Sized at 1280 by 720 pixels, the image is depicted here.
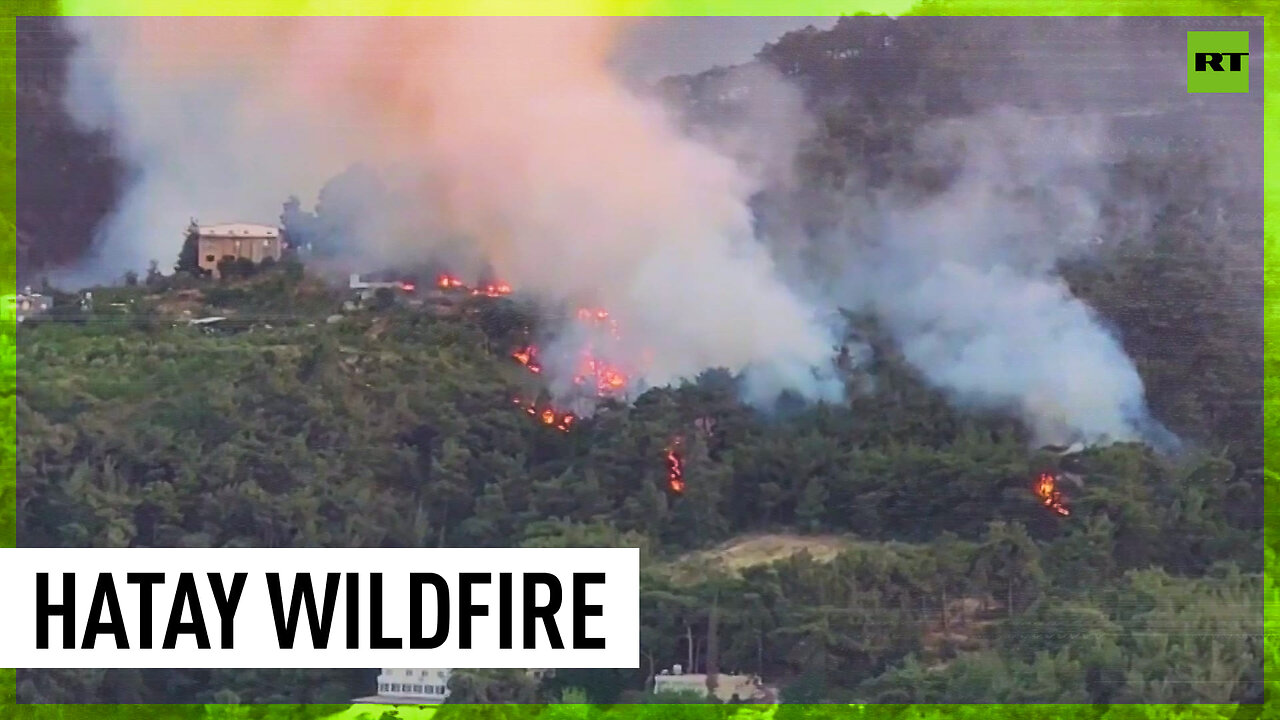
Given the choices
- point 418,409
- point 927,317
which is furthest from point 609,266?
point 927,317

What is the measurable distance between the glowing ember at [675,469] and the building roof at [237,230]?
0.95 metres

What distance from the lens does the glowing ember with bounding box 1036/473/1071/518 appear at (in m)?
2.91

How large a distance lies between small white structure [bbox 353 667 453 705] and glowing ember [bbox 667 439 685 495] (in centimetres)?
61

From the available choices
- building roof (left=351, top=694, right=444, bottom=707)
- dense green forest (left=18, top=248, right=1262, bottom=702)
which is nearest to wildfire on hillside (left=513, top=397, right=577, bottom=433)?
dense green forest (left=18, top=248, right=1262, bottom=702)

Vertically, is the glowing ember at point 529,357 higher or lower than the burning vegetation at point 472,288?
lower

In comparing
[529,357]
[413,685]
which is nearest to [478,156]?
[529,357]

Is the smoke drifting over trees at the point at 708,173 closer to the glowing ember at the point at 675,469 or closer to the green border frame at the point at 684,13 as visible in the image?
the green border frame at the point at 684,13

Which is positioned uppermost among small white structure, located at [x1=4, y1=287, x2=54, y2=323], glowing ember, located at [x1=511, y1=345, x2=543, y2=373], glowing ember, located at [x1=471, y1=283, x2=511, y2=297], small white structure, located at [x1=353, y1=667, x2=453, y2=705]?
glowing ember, located at [x1=471, y1=283, x2=511, y2=297]

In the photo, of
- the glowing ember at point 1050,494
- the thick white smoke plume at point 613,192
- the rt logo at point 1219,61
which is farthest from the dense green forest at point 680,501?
the rt logo at point 1219,61

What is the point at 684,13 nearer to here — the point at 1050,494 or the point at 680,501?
the point at 680,501

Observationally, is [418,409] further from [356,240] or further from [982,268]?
[982,268]

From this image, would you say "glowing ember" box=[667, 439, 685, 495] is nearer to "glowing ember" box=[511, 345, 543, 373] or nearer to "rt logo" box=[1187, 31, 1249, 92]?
"glowing ember" box=[511, 345, 543, 373]

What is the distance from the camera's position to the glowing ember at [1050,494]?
291cm

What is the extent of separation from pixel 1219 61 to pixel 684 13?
114 cm
